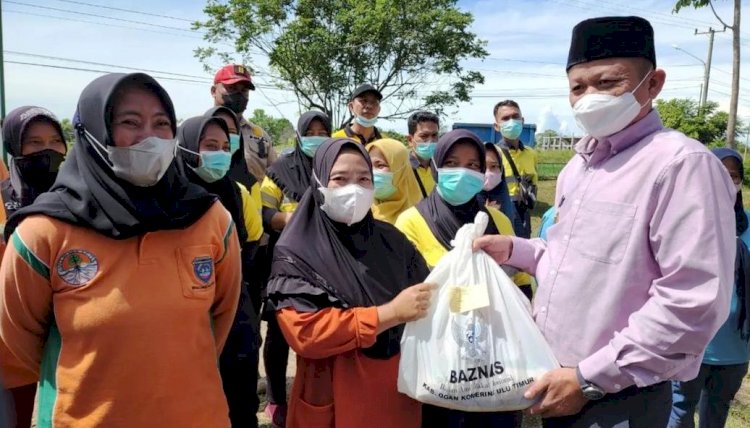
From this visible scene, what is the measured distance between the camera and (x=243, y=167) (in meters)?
3.70

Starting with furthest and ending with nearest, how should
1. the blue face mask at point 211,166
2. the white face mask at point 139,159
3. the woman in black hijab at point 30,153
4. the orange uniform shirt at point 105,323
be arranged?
the blue face mask at point 211,166 < the woman in black hijab at point 30,153 < the white face mask at point 139,159 < the orange uniform shirt at point 105,323

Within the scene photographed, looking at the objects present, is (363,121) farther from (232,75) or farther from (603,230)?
(603,230)

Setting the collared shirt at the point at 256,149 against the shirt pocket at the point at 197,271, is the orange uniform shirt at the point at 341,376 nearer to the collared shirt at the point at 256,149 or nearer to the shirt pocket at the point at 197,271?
the shirt pocket at the point at 197,271

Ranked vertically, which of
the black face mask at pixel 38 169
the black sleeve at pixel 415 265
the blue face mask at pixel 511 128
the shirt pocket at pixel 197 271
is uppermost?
the blue face mask at pixel 511 128

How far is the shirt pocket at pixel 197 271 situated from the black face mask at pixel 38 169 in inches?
63.6

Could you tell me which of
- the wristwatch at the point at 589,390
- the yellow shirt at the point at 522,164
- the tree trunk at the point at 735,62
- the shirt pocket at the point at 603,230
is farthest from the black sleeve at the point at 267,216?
the tree trunk at the point at 735,62

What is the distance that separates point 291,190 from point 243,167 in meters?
0.37

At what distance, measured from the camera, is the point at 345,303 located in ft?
7.04

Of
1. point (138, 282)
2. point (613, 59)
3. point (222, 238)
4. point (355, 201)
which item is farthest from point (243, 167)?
point (613, 59)

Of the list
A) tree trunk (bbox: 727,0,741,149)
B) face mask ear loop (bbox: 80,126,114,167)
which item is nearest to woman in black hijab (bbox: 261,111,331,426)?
face mask ear loop (bbox: 80,126,114,167)

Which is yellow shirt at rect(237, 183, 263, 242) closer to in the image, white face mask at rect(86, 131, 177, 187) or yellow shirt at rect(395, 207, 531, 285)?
yellow shirt at rect(395, 207, 531, 285)

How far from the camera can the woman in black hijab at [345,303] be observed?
6.70ft

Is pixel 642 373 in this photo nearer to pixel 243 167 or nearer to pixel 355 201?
pixel 355 201

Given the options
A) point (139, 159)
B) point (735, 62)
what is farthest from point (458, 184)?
point (735, 62)
